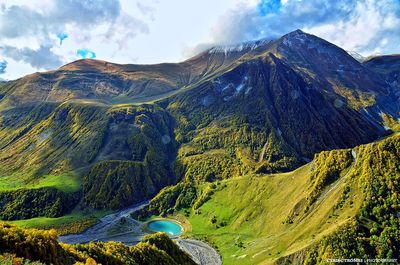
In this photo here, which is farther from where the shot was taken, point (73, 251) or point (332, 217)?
point (332, 217)

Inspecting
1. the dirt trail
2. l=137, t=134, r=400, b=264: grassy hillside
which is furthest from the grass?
the dirt trail

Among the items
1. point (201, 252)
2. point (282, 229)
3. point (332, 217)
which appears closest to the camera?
point (332, 217)

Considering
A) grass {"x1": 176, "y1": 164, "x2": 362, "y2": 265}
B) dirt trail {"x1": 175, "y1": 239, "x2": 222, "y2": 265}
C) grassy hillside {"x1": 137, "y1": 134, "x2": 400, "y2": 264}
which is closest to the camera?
grassy hillside {"x1": 137, "y1": 134, "x2": 400, "y2": 264}

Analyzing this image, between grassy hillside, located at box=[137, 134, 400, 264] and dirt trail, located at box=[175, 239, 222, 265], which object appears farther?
dirt trail, located at box=[175, 239, 222, 265]

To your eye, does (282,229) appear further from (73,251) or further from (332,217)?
(73,251)

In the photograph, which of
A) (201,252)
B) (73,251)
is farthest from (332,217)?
(73,251)

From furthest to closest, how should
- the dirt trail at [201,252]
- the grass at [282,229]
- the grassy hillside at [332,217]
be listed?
1. the dirt trail at [201,252]
2. the grass at [282,229]
3. the grassy hillside at [332,217]

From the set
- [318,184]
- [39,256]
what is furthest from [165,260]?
[318,184]

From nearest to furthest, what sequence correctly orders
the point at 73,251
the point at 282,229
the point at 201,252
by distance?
1. the point at 73,251
2. the point at 282,229
3. the point at 201,252

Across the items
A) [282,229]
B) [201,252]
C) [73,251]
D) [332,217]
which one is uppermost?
[73,251]

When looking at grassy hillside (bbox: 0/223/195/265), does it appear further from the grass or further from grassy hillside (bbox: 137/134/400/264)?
grassy hillside (bbox: 137/134/400/264)

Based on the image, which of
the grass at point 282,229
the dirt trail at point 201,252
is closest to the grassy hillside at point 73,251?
the grass at point 282,229

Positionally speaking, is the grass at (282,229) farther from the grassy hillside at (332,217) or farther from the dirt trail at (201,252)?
the dirt trail at (201,252)
